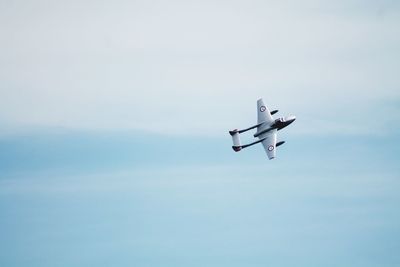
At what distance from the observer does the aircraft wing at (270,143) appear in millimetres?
154375

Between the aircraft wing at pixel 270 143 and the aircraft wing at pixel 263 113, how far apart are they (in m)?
5.08

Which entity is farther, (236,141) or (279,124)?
(236,141)

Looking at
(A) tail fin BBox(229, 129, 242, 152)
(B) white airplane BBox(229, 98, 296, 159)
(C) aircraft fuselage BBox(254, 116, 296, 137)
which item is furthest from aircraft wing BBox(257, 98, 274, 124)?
(A) tail fin BBox(229, 129, 242, 152)

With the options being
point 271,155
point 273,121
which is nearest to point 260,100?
point 273,121

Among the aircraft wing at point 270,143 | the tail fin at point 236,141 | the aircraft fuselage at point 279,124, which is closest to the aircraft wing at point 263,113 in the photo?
the aircraft fuselage at point 279,124

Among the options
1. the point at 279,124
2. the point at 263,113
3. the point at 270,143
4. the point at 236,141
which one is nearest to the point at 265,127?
the point at 279,124

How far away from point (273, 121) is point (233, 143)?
14894 millimetres

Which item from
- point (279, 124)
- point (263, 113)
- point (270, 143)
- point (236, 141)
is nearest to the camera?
point (270, 143)

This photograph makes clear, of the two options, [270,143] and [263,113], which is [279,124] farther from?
[270,143]

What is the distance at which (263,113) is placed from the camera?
543 feet

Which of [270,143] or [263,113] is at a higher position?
[263,113]

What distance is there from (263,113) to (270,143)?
42.8ft

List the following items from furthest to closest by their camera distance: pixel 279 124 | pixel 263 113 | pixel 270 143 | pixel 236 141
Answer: pixel 263 113, pixel 236 141, pixel 279 124, pixel 270 143

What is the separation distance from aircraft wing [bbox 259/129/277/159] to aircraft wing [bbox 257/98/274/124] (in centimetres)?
508
